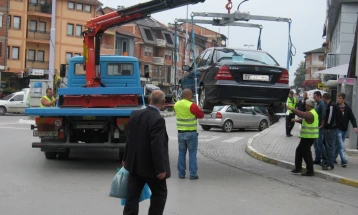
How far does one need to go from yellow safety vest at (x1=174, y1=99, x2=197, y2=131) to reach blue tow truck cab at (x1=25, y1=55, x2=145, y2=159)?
1.07 meters

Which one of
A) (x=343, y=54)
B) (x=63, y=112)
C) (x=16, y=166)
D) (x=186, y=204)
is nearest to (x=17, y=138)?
(x=16, y=166)

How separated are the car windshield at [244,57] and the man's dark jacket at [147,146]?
5644mm

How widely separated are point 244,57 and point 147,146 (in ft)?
20.1

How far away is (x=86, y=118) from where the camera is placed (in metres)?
11.0

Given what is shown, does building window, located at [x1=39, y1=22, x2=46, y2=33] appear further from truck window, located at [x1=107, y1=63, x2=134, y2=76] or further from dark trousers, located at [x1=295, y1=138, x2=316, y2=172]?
dark trousers, located at [x1=295, y1=138, x2=316, y2=172]

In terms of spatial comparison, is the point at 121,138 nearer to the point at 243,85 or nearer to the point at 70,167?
the point at 70,167

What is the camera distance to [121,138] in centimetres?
1108

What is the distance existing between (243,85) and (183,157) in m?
1.97

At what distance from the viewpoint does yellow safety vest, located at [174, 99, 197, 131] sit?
33.7 feet

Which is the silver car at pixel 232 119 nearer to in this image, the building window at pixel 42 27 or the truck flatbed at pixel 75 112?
the truck flatbed at pixel 75 112

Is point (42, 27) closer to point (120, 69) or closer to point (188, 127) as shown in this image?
point (120, 69)

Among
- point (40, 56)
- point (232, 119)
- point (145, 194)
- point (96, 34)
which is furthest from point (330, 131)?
point (40, 56)

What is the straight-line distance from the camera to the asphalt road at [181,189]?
7.60 metres

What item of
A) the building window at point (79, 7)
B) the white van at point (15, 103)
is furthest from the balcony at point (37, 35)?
the white van at point (15, 103)
